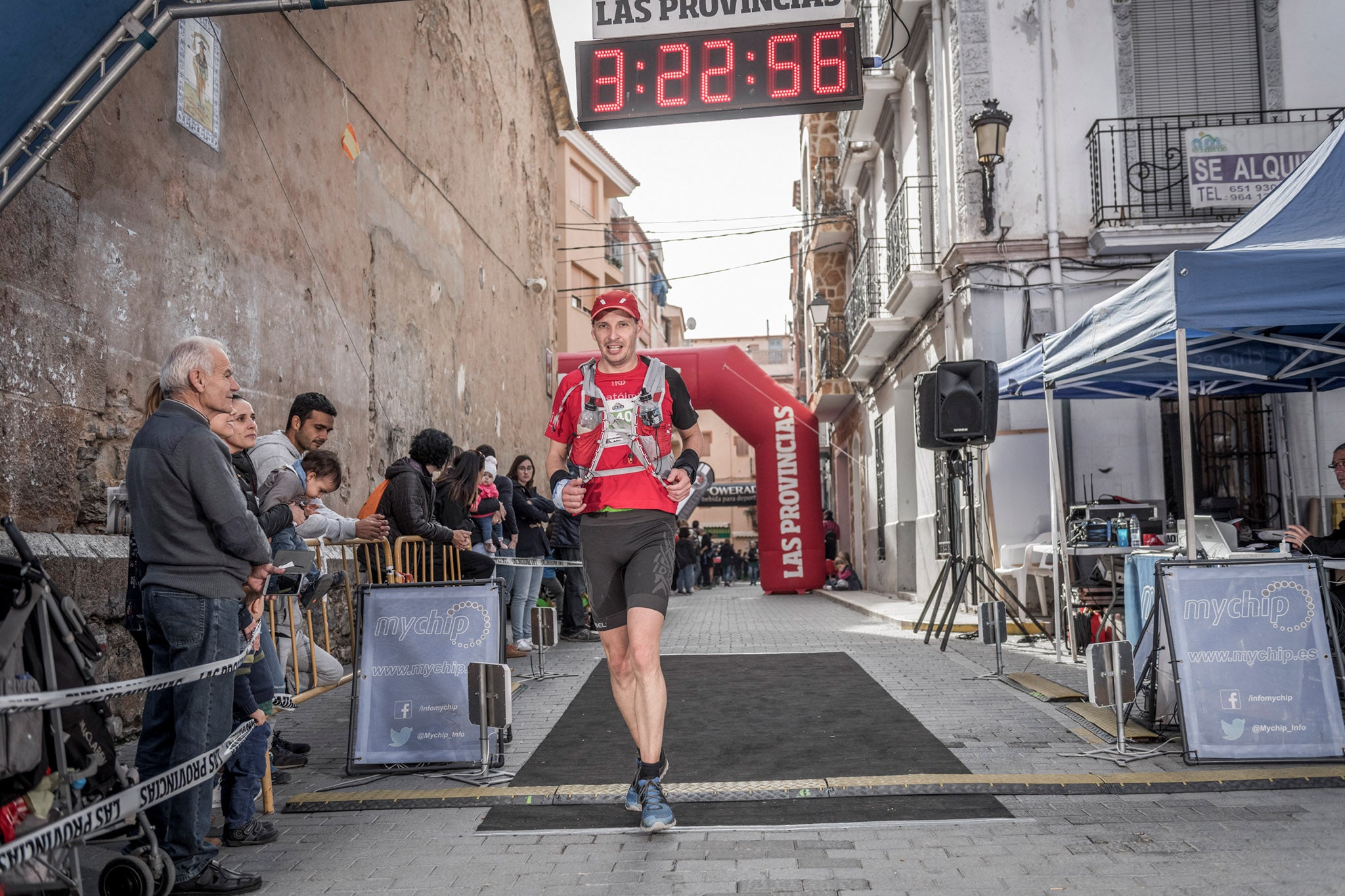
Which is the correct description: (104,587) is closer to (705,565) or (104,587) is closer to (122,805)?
(122,805)

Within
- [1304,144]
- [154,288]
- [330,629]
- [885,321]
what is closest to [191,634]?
[154,288]

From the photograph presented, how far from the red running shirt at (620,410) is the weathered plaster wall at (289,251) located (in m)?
2.99

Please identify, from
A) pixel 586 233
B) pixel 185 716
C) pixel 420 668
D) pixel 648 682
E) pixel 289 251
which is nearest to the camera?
pixel 185 716

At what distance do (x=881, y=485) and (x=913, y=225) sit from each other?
6.36 metres

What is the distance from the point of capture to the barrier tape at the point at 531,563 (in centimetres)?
946

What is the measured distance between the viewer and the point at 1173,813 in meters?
4.29

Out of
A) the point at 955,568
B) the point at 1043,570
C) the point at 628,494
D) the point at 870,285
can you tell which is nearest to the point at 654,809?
the point at 628,494

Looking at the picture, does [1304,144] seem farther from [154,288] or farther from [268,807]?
[268,807]

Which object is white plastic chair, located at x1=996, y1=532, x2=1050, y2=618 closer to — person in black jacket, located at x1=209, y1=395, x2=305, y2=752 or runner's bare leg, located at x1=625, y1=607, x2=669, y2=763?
runner's bare leg, located at x1=625, y1=607, x2=669, y2=763

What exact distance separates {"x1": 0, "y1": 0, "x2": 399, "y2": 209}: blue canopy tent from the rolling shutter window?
36.6ft

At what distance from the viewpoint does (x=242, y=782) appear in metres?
4.22

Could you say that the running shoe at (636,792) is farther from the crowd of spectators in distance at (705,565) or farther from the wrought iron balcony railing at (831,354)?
the wrought iron balcony railing at (831,354)

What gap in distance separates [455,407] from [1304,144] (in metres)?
10.7

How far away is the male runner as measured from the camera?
4348 millimetres
